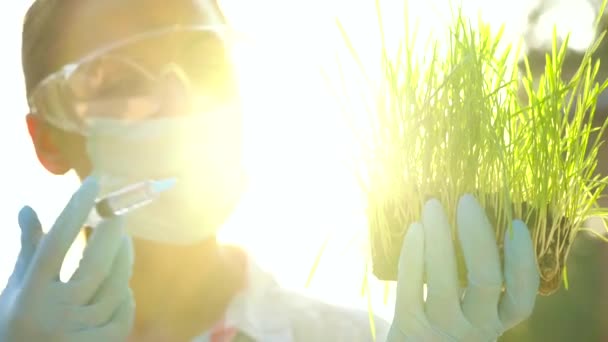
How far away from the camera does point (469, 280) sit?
41.8 inches

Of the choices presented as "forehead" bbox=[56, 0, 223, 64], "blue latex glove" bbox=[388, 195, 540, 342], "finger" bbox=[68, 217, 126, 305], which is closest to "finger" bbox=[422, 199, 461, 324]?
"blue latex glove" bbox=[388, 195, 540, 342]

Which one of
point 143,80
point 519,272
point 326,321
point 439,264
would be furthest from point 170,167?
point 519,272

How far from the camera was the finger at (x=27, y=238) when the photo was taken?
1.24m

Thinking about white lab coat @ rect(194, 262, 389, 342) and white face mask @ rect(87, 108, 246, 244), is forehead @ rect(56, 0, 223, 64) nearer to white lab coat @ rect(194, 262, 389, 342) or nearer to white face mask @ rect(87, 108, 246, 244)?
white face mask @ rect(87, 108, 246, 244)

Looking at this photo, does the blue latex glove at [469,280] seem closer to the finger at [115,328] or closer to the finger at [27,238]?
the finger at [115,328]

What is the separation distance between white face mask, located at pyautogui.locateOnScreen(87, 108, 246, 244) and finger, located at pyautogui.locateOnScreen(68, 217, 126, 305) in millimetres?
162

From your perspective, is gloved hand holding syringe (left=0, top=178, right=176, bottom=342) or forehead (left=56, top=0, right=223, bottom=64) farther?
forehead (left=56, top=0, right=223, bottom=64)

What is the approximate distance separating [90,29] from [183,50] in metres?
0.17

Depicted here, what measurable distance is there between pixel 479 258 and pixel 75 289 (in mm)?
594

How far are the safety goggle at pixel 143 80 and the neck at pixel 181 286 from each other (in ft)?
0.85

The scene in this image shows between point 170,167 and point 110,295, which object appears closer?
point 110,295

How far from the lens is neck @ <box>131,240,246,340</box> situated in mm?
1435

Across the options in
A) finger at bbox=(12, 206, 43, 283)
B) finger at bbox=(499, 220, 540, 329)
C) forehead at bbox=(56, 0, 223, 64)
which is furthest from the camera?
forehead at bbox=(56, 0, 223, 64)

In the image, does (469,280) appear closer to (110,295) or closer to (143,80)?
(110,295)
